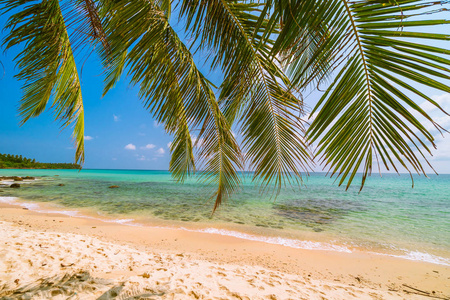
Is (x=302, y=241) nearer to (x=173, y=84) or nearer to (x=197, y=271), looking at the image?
(x=197, y=271)

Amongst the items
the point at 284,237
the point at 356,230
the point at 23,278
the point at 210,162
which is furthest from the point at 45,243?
the point at 356,230

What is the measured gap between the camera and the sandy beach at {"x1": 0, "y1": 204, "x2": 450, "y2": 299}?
2.42m

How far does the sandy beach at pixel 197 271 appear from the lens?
242 cm

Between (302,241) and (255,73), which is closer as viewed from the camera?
(255,73)

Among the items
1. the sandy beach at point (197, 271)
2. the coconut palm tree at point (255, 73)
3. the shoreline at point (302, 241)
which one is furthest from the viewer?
the shoreline at point (302, 241)

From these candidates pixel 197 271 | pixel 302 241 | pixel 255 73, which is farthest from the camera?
pixel 302 241

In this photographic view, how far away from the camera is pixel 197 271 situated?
3211 mm

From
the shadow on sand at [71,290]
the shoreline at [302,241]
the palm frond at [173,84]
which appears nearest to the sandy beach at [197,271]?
the shadow on sand at [71,290]

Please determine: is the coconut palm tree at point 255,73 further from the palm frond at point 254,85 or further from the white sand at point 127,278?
the white sand at point 127,278

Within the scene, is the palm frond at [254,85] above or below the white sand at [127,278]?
above

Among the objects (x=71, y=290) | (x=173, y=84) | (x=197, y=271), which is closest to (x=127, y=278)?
(x=71, y=290)

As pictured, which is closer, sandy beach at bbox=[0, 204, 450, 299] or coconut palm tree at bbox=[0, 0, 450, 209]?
coconut palm tree at bbox=[0, 0, 450, 209]

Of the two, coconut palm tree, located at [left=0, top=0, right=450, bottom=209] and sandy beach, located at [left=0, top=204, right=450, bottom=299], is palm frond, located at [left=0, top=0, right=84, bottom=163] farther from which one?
sandy beach, located at [left=0, top=204, right=450, bottom=299]

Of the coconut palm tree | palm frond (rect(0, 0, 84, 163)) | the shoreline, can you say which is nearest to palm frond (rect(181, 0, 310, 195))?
the coconut palm tree
